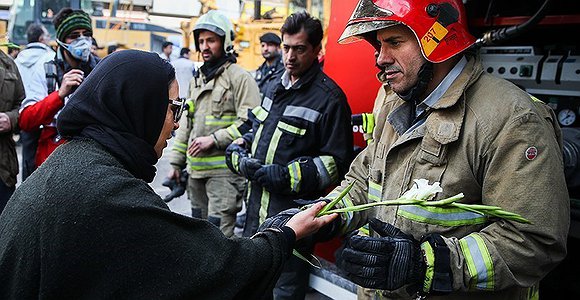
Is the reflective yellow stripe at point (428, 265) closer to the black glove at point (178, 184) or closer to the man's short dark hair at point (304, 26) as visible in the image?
the man's short dark hair at point (304, 26)

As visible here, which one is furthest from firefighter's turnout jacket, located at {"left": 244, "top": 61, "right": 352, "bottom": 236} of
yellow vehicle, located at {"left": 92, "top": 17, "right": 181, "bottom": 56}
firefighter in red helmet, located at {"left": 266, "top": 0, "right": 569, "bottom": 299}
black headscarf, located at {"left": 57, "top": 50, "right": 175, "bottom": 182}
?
yellow vehicle, located at {"left": 92, "top": 17, "right": 181, "bottom": 56}

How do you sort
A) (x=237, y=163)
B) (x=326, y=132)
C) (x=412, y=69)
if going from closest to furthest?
(x=412, y=69) → (x=326, y=132) → (x=237, y=163)

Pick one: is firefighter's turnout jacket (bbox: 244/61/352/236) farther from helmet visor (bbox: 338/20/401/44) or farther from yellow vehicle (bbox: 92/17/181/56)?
yellow vehicle (bbox: 92/17/181/56)

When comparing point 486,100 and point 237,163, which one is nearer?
point 486,100

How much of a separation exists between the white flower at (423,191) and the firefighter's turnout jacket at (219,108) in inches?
97.3

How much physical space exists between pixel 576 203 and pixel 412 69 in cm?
138

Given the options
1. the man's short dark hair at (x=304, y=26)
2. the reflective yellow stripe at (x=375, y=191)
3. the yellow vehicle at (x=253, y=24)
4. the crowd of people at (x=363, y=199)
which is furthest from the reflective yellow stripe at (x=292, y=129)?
the yellow vehicle at (x=253, y=24)

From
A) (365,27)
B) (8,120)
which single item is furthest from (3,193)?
(365,27)

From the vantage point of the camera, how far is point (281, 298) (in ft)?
11.3

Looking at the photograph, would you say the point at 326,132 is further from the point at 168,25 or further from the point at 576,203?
the point at 168,25

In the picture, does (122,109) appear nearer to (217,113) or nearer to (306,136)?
(306,136)

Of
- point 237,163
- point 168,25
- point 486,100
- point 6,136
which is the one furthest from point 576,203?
point 168,25

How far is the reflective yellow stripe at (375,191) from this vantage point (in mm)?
2234

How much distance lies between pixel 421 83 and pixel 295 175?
4.14ft
